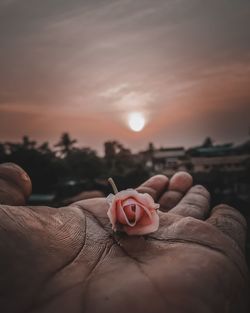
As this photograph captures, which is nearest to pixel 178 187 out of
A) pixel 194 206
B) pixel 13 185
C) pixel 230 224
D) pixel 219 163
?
pixel 194 206

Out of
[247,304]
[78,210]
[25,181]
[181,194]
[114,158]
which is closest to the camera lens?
[247,304]

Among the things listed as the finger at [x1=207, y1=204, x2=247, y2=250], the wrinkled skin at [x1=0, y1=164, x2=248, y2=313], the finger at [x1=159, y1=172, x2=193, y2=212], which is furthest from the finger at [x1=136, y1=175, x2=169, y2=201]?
the wrinkled skin at [x1=0, y1=164, x2=248, y2=313]

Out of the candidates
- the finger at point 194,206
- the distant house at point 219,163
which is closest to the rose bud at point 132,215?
the finger at point 194,206

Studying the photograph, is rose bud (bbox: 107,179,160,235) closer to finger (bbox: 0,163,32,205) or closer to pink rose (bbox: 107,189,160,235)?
pink rose (bbox: 107,189,160,235)

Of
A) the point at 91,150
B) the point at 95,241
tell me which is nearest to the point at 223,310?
the point at 95,241

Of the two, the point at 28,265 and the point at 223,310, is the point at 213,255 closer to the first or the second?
the point at 223,310

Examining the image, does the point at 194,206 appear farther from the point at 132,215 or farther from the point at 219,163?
the point at 219,163
